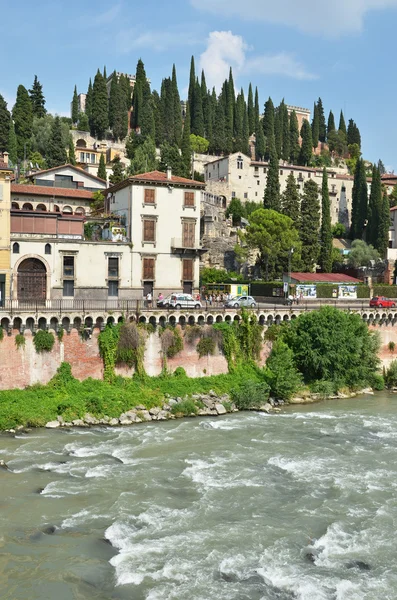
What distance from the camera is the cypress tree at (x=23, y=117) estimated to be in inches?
3467

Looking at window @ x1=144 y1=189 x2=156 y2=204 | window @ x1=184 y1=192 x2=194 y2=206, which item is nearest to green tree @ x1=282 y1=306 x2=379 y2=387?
window @ x1=184 y1=192 x2=194 y2=206

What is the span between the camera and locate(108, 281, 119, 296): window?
45.2 meters

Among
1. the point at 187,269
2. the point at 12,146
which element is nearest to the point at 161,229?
the point at 187,269

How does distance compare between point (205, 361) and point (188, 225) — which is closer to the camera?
point (205, 361)

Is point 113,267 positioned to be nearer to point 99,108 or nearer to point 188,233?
point 188,233

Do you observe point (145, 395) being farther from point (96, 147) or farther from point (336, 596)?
point (96, 147)

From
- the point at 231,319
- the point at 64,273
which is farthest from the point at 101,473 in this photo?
the point at 64,273

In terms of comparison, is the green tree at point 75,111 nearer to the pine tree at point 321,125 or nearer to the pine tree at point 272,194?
the pine tree at point 272,194

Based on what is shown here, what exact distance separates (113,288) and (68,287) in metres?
3.72

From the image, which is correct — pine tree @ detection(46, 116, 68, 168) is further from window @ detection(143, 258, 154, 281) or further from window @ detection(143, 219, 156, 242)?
window @ detection(143, 258, 154, 281)

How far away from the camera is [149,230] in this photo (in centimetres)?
4750

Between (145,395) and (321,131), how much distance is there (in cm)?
12919

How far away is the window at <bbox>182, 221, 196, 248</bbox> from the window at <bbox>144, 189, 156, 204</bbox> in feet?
10.9

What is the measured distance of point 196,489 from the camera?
2236 cm
